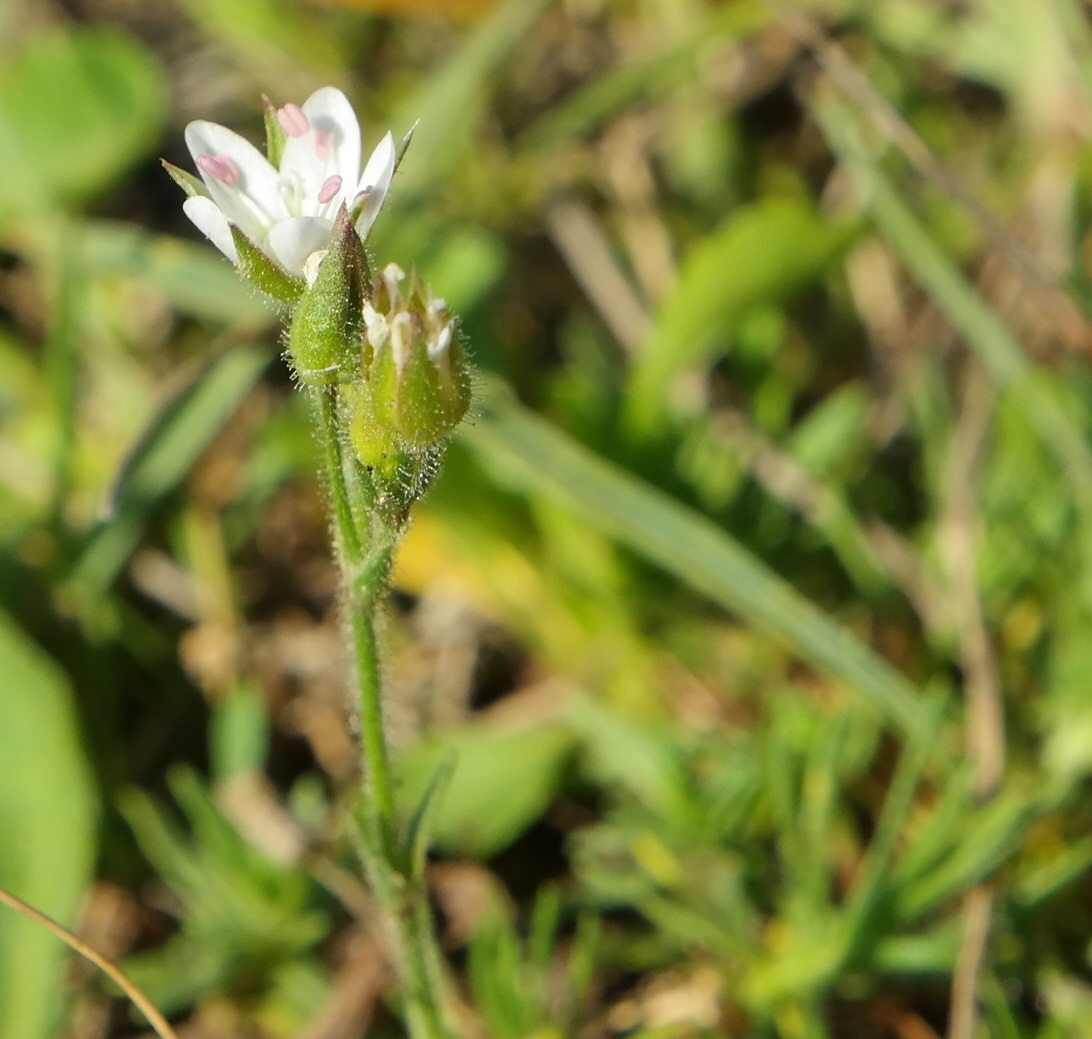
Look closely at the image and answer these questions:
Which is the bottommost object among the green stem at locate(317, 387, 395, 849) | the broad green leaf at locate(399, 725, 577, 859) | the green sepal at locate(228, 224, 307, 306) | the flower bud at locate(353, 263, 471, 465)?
the broad green leaf at locate(399, 725, 577, 859)

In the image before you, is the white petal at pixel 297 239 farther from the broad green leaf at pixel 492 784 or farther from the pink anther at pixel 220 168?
the broad green leaf at pixel 492 784

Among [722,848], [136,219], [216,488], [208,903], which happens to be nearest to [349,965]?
[208,903]

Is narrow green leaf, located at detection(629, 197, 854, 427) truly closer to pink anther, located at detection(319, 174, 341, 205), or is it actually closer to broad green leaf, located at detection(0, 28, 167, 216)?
pink anther, located at detection(319, 174, 341, 205)

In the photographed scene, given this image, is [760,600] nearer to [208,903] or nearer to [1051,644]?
[1051,644]

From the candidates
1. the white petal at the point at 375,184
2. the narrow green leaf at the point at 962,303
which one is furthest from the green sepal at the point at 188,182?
the narrow green leaf at the point at 962,303

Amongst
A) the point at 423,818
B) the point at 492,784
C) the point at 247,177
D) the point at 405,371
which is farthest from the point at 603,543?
the point at 405,371

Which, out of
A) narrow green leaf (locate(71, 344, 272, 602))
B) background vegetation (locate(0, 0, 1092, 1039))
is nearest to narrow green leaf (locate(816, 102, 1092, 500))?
background vegetation (locate(0, 0, 1092, 1039))
